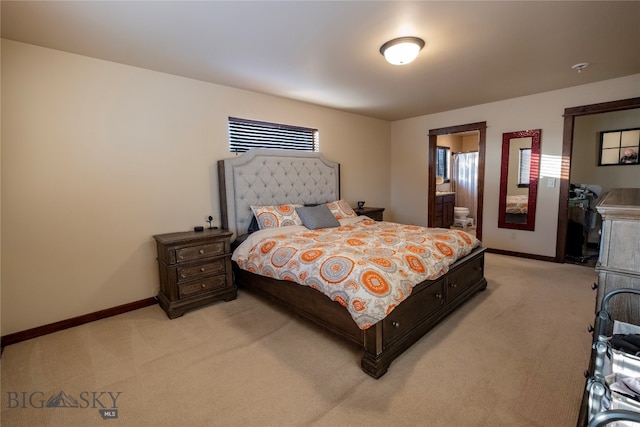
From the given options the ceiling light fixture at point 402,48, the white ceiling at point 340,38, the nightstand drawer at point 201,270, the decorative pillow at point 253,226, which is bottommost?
the nightstand drawer at point 201,270

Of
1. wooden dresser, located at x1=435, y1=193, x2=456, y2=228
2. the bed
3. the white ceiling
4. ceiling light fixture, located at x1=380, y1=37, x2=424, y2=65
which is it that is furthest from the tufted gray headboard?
wooden dresser, located at x1=435, y1=193, x2=456, y2=228

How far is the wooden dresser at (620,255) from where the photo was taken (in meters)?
1.36

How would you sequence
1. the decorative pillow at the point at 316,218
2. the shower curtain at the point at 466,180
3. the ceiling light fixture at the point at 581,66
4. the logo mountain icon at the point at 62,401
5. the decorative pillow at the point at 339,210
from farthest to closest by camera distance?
the shower curtain at the point at 466,180 < the decorative pillow at the point at 339,210 < the decorative pillow at the point at 316,218 < the ceiling light fixture at the point at 581,66 < the logo mountain icon at the point at 62,401

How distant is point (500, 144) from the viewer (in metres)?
4.71

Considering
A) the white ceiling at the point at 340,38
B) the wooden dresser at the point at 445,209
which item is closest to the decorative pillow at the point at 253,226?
the white ceiling at the point at 340,38

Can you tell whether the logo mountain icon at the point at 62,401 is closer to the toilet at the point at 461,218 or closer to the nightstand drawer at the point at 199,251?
the nightstand drawer at the point at 199,251

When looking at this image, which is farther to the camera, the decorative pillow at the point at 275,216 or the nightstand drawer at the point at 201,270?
the decorative pillow at the point at 275,216

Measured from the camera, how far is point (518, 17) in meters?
2.19

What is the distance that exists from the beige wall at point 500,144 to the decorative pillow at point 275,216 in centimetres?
313

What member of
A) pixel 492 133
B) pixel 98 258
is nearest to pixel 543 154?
pixel 492 133

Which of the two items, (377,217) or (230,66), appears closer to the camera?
(230,66)

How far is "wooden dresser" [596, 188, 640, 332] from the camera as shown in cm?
136

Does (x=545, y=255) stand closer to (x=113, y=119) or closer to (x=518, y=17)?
(x=518, y=17)

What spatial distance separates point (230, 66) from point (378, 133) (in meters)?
3.57
